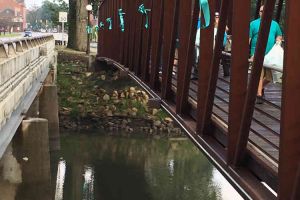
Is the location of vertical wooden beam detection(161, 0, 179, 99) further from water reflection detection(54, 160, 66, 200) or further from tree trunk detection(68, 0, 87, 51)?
tree trunk detection(68, 0, 87, 51)

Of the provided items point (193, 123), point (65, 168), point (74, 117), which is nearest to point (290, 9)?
point (193, 123)

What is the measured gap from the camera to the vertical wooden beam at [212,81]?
5859mm

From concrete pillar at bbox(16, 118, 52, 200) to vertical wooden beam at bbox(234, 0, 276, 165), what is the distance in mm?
6200

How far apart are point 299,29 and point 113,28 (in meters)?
16.1

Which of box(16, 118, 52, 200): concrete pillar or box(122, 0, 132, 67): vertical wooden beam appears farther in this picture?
box(122, 0, 132, 67): vertical wooden beam

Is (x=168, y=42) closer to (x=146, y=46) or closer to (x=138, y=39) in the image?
(x=146, y=46)

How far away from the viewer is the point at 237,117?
17.4ft

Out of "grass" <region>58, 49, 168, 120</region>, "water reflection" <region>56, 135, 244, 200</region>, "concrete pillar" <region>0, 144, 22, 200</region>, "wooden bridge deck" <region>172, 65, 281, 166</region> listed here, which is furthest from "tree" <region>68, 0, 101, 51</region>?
"wooden bridge deck" <region>172, 65, 281, 166</region>

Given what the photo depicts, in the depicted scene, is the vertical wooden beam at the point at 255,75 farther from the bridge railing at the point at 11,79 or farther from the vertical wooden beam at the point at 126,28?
the vertical wooden beam at the point at 126,28

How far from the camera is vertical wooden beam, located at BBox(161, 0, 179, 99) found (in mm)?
8901

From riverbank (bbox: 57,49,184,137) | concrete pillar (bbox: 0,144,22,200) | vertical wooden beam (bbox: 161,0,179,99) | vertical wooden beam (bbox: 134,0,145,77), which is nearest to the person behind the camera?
vertical wooden beam (bbox: 161,0,179,99)

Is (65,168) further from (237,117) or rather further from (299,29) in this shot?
(299,29)

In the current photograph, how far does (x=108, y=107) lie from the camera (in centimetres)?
2508

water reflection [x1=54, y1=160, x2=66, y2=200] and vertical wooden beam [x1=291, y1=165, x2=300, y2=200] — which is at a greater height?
vertical wooden beam [x1=291, y1=165, x2=300, y2=200]
